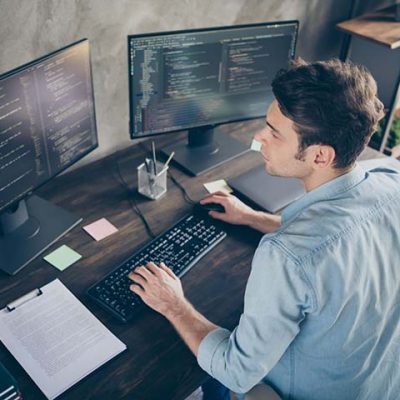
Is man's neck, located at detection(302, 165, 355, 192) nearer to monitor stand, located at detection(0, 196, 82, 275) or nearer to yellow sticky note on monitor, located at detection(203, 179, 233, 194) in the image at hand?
yellow sticky note on monitor, located at detection(203, 179, 233, 194)

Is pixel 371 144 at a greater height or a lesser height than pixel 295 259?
lesser

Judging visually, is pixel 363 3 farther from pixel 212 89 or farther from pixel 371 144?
pixel 212 89

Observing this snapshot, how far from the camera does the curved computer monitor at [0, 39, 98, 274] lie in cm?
134

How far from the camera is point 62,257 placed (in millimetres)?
1503

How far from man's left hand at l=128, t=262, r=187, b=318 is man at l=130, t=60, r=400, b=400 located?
32mm

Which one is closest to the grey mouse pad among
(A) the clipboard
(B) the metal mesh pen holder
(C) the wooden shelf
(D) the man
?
(B) the metal mesh pen holder

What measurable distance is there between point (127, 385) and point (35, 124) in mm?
710

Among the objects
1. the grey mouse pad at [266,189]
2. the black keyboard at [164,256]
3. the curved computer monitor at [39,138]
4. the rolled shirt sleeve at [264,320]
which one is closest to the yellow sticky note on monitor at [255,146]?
the grey mouse pad at [266,189]

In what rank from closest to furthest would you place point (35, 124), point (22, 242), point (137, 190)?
1. point (35, 124)
2. point (22, 242)
3. point (137, 190)

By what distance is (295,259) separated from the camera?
3.44ft

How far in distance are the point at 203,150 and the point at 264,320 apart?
1011mm

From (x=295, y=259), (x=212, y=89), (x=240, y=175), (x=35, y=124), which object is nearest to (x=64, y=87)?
(x=35, y=124)

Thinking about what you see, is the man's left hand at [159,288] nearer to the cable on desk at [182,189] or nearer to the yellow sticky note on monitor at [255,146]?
the cable on desk at [182,189]

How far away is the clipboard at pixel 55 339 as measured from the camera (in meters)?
1.19
